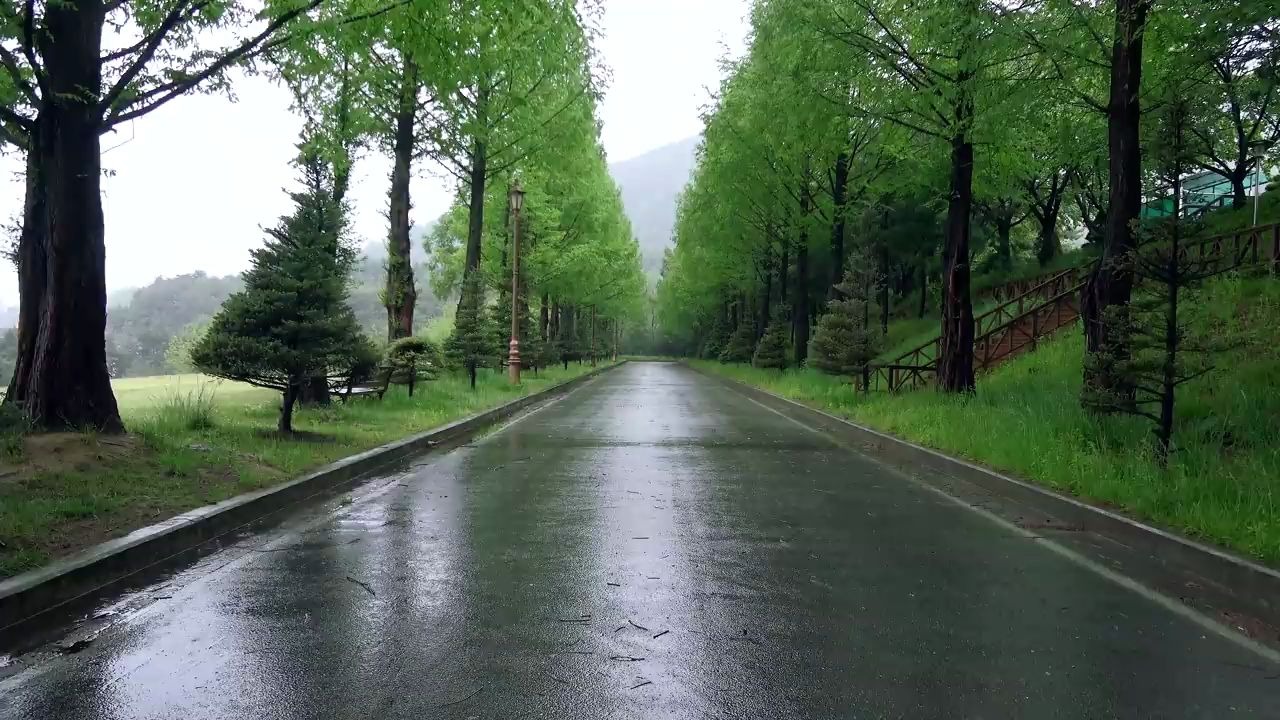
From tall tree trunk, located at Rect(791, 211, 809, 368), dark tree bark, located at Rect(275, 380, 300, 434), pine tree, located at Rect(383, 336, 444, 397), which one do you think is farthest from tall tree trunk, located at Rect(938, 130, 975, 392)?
tall tree trunk, located at Rect(791, 211, 809, 368)

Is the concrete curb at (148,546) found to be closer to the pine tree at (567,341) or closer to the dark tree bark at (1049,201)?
the pine tree at (567,341)

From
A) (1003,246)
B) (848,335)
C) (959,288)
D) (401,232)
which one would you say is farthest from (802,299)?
(401,232)

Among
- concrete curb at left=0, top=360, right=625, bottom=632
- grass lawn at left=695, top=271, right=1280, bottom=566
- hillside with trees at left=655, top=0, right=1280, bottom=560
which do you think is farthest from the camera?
hillside with trees at left=655, top=0, right=1280, bottom=560

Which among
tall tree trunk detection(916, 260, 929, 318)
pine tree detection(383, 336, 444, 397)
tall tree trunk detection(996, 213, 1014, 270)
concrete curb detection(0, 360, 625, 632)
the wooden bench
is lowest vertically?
concrete curb detection(0, 360, 625, 632)

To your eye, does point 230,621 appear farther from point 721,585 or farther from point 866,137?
point 866,137

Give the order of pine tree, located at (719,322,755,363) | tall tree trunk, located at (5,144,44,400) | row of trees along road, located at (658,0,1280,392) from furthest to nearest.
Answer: pine tree, located at (719,322,755,363)
row of trees along road, located at (658,0,1280,392)
tall tree trunk, located at (5,144,44,400)

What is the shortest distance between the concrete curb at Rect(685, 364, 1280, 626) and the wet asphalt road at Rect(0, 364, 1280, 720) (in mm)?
590

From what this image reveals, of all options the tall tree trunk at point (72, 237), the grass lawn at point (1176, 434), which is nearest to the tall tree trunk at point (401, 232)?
the tall tree trunk at point (72, 237)

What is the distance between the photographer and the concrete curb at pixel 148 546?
4.41 meters

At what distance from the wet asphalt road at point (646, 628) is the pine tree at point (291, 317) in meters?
3.09

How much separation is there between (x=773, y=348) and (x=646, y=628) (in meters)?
30.0

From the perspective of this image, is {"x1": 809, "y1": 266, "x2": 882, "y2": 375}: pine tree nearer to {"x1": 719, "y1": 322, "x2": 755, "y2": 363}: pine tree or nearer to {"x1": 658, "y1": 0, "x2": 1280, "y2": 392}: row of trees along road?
{"x1": 658, "y1": 0, "x2": 1280, "y2": 392}: row of trees along road

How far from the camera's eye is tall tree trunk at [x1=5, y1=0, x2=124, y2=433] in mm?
7980

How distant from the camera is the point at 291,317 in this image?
33.3 feet
